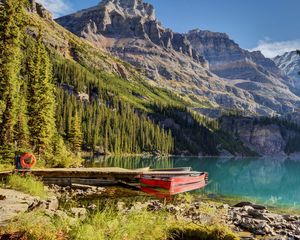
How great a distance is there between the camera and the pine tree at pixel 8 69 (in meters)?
46.3

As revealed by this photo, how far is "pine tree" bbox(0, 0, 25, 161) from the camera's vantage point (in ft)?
152

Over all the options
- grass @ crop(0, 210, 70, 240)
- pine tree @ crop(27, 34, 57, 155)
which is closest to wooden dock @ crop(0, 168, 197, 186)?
grass @ crop(0, 210, 70, 240)

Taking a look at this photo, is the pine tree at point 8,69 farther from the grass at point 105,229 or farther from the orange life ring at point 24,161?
the grass at point 105,229

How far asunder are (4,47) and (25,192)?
29.5 metres

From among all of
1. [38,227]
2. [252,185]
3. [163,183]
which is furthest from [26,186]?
[252,185]

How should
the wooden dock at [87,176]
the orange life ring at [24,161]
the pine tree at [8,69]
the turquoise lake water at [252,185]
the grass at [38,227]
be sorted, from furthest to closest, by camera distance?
the turquoise lake water at [252,185], the pine tree at [8,69], the orange life ring at [24,161], the wooden dock at [87,176], the grass at [38,227]

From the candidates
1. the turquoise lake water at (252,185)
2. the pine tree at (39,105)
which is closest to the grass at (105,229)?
the turquoise lake water at (252,185)

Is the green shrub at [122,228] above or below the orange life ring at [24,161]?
below

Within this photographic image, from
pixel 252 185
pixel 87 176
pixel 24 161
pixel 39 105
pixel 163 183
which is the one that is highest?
pixel 39 105

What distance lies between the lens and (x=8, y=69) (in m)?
46.6

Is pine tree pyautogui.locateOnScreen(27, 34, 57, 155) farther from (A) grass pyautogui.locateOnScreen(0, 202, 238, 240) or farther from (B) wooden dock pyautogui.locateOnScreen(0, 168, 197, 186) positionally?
(A) grass pyautogui.locateOnScreen(0, 202, 238, 240)

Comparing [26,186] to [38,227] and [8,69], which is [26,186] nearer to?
[38,227]

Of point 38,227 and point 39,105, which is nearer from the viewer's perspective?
point 38,227

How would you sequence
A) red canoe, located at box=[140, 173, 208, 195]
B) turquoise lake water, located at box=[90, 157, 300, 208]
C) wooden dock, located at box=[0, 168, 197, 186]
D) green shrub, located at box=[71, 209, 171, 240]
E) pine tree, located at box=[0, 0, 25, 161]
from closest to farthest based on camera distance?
1. green shrub, located at box=[71, 209, 171, 240]
2. red canoe, located at box=[140, 173, 208, 195]
3. wooden dock, located at box=[0, 168, 197, 186]
4. pine tree, located at box=[0, 0, 25, 161]
5. turquoise lake water, located at box=[90, 157, 300, 208]
